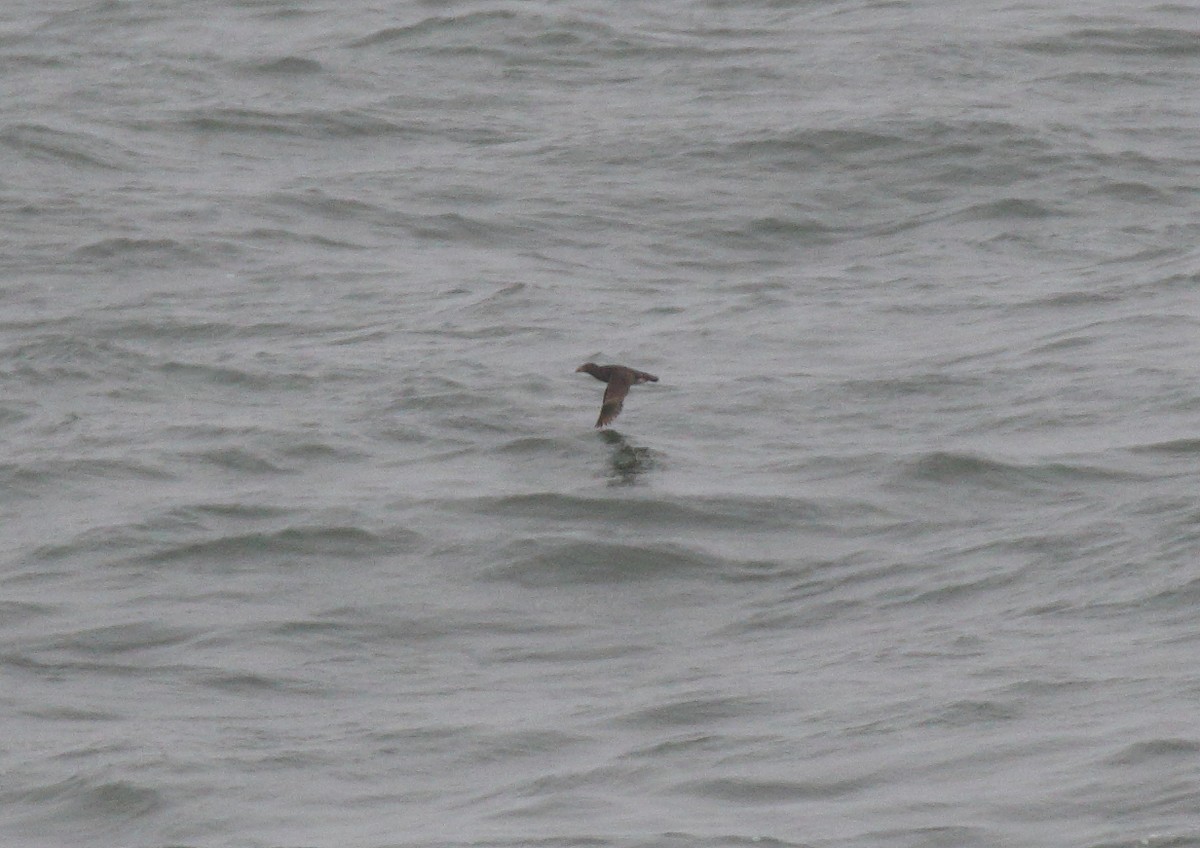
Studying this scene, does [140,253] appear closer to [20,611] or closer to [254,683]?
[20,611]

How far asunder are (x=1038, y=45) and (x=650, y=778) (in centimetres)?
1586

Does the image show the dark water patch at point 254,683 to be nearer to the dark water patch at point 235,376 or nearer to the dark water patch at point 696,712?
the dark water patch at point 696,712

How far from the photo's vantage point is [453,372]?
17.3 m

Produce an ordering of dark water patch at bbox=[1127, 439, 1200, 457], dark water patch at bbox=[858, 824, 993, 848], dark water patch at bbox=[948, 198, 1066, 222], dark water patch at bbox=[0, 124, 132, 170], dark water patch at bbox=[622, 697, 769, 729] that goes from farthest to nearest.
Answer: dark water patch at bbox=[0, 124, 132, 170] < dark water patch at bbox=[948, 198, 1066, 222] < dark water patch at bbox=[1127, 439, 1200, 457] < dark water patch at bbox=[622, 697, 769, 729] < dark water patch at bbox=[858, 824, 993, 848]

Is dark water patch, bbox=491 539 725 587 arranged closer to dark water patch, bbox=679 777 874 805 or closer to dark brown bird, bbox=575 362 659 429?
dark brown bird, bbox=575 362 659 429

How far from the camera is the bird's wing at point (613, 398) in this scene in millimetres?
15312

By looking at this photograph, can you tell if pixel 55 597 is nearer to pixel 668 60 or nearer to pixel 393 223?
pixel 393 223

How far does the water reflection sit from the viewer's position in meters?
15.2

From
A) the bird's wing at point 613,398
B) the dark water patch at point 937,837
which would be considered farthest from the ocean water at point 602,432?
the bird's wing at point 613,398

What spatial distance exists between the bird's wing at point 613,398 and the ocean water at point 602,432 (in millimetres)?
344

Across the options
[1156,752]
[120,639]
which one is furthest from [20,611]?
[1156,752]

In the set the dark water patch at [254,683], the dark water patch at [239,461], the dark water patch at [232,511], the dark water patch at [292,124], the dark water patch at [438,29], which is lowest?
the dark water patch at [239,461]

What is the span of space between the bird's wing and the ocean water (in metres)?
0.34

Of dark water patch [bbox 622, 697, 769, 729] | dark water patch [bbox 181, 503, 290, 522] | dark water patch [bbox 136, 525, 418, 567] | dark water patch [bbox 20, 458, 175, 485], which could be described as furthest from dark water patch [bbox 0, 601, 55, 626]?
dark water patch [bbox 622, 697, 769, 729]
